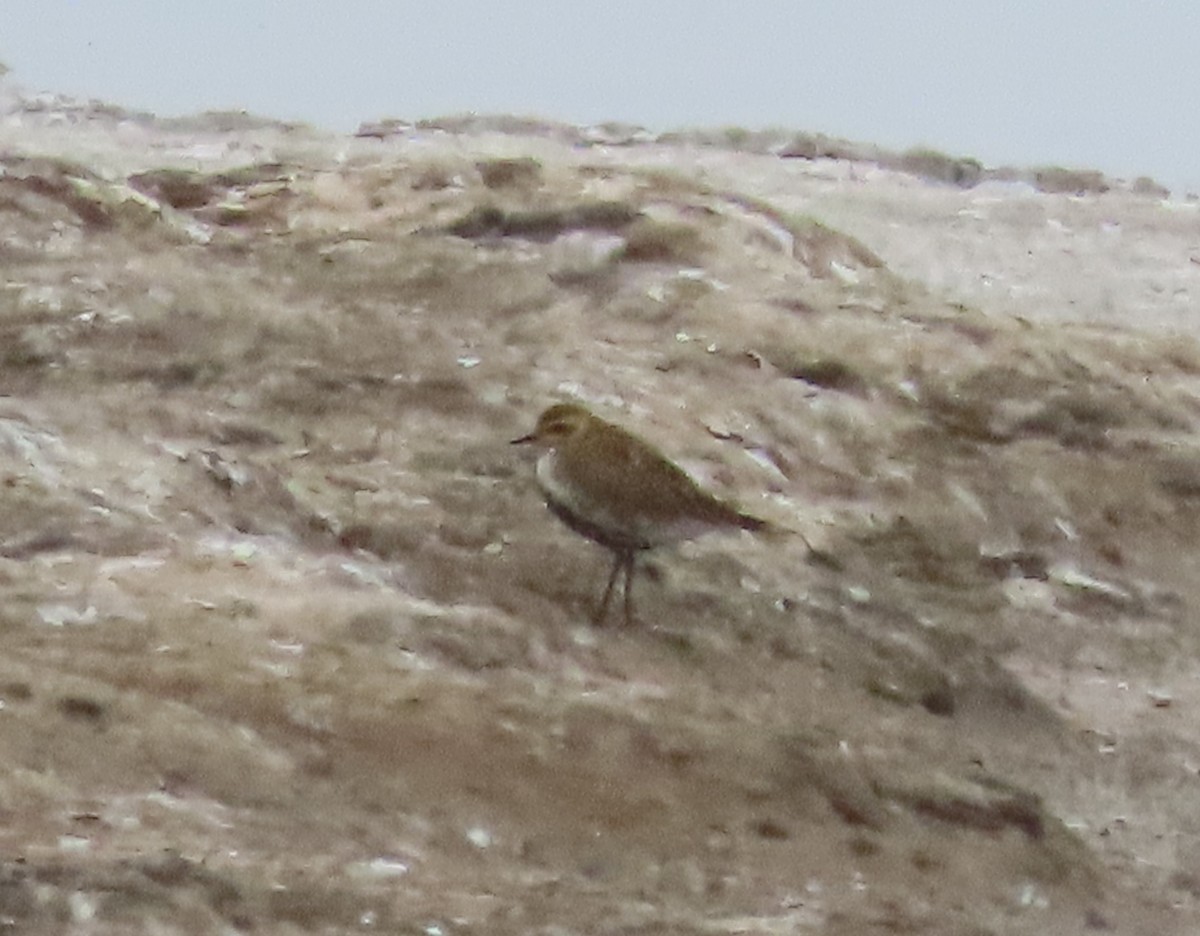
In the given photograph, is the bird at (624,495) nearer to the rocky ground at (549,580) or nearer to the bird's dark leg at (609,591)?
the bird's dark leg at (609,591)

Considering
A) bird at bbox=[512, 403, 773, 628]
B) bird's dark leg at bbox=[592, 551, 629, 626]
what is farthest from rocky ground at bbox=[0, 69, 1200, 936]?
bird at bbox=[512, 403, 773, 628]

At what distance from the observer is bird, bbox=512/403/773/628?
3848 mm

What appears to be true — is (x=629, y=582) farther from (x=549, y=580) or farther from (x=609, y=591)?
(x=549, y=580)

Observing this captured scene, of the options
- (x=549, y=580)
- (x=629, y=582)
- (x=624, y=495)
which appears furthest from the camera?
(x=549, y=580)

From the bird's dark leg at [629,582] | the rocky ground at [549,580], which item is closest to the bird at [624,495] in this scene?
the bird's dark leg at [629,582]

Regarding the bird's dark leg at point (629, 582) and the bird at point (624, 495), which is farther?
the bird's dark leg at point (629, 582)

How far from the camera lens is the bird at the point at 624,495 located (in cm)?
385

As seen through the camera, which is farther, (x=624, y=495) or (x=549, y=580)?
(x=549, y=580)

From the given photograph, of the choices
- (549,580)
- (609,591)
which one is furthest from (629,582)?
(549,580)

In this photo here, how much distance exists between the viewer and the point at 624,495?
12.6 feet

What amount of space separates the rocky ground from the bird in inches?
10.3

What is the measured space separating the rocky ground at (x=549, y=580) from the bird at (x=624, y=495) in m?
0.26

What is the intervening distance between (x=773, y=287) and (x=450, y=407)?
147cm

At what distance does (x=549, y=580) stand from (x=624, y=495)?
430 millimetres
